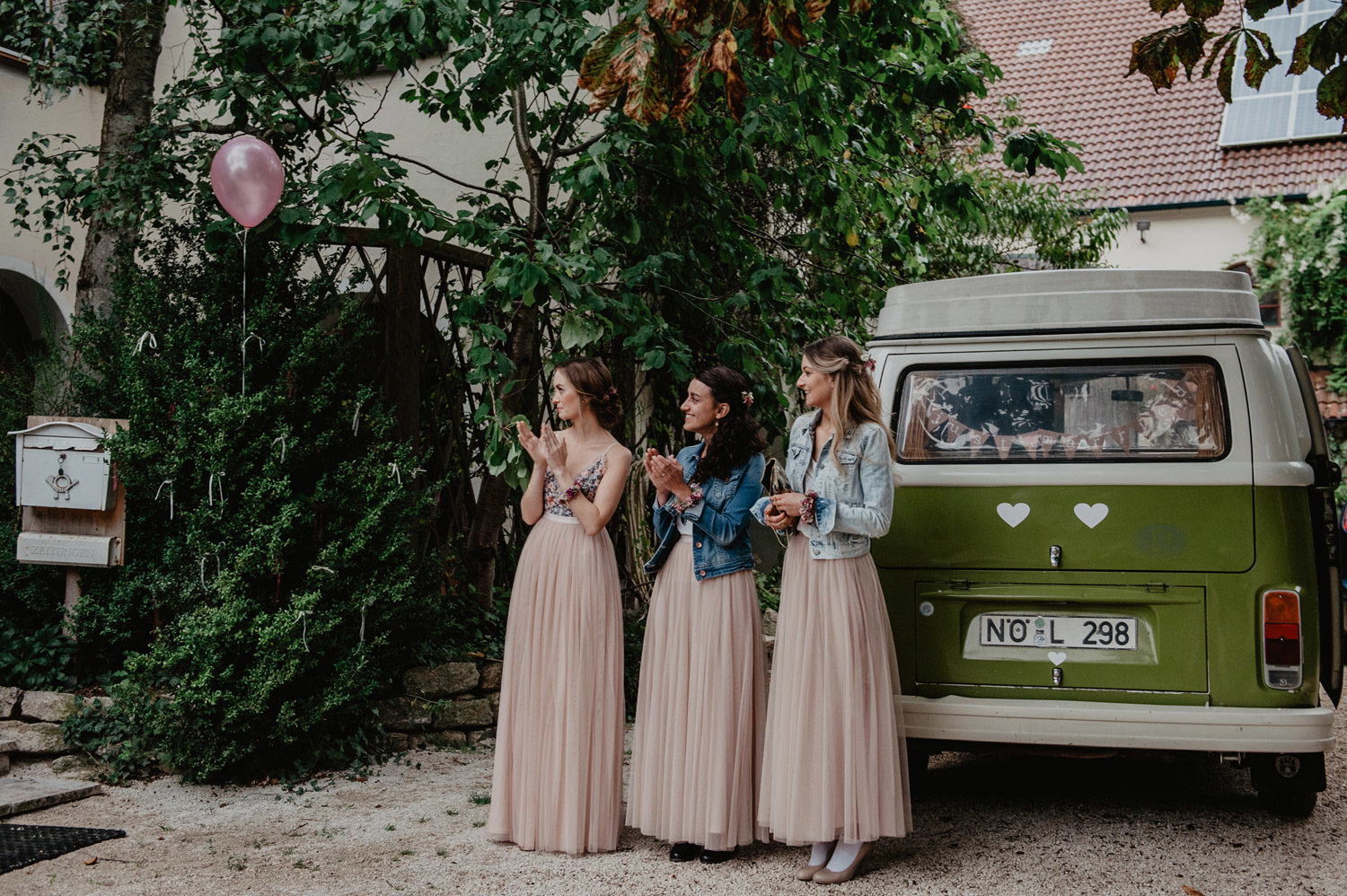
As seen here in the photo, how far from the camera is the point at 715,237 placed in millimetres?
6773

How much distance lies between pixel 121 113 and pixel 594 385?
3607mm

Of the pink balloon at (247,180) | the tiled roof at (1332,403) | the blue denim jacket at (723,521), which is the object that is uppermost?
the tiled roof at (1332,403)

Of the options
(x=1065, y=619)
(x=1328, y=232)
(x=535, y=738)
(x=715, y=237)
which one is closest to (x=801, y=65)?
(x=715, y=237)

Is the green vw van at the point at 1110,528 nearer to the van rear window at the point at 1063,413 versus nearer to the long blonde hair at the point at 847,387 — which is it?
the van rear window at the point at 1063,413

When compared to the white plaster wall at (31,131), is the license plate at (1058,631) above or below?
below

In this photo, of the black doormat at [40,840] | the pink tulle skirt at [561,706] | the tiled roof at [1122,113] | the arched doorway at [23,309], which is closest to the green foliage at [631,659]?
the pink tulle skirt at [561,706]

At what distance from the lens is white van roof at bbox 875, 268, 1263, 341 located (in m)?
4.56

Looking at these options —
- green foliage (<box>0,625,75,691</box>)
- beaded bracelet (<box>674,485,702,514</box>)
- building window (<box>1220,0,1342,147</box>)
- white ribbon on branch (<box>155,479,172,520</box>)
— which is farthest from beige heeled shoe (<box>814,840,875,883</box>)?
building window (<box>1220,0,1342,147</box>)

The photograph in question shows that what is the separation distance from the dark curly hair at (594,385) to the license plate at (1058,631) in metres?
1.73

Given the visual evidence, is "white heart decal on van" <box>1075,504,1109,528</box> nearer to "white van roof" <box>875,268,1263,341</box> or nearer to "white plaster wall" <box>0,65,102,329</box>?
"white van roof" <box>875,268,1263,341</box>

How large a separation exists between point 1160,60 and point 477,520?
460 centimetres

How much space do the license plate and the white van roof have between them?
1159 mm

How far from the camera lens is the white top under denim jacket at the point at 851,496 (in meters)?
4.19

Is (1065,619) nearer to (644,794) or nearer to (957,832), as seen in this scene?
(957,832)
